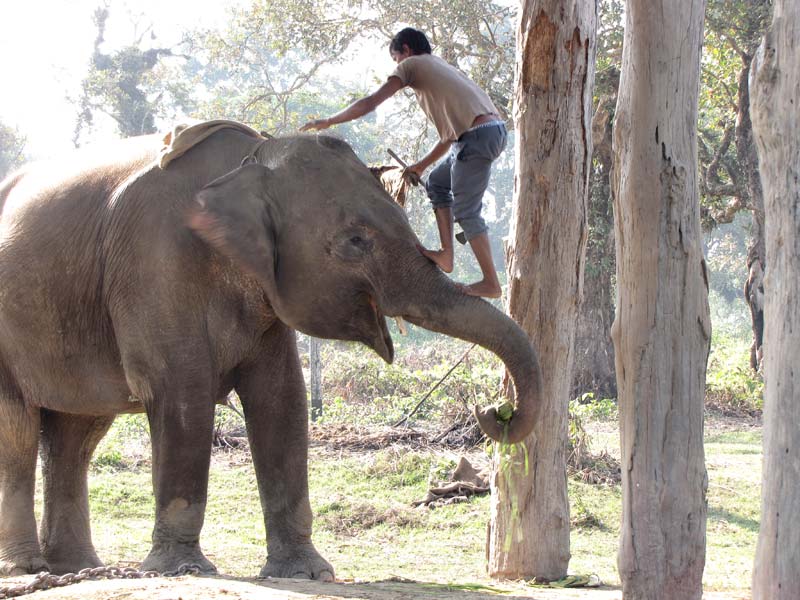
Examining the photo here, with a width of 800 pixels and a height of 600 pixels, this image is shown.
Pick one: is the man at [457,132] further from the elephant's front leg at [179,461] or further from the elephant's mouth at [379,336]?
the elephant's front leg at [179,461]

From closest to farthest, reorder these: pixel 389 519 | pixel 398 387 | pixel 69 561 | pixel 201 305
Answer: pixel 201 305, pixel 69 561, pixel 389 519, pixel 398 387

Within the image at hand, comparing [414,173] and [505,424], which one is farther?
[414,173]

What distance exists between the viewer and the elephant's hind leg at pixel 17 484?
5.92 m

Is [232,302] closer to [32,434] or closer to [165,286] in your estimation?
[165,286]

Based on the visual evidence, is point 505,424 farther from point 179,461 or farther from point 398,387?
point 398,387

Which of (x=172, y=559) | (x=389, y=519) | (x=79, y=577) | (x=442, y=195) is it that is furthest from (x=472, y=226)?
(x=389, y=519)

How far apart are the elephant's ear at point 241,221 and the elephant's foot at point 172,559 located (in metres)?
1.25

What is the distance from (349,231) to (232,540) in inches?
124

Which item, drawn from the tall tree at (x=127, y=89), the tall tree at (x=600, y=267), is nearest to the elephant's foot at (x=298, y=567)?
the tall tree at (x=600, y=267)

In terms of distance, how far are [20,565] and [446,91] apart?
338 centimetres

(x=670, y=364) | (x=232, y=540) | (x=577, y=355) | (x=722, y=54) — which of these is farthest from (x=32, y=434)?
(x=722, y=54)

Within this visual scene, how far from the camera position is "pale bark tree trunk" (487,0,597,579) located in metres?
5.80

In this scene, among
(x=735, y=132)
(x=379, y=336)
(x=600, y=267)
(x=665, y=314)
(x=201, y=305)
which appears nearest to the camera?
(x=665, y=314)

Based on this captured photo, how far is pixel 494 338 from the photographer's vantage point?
190 inches
